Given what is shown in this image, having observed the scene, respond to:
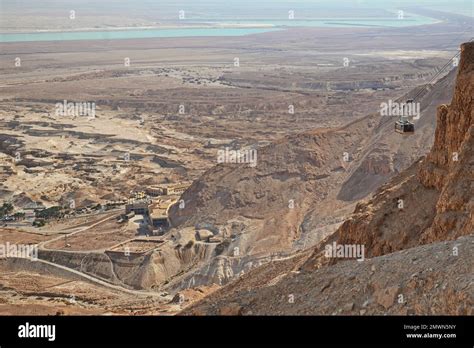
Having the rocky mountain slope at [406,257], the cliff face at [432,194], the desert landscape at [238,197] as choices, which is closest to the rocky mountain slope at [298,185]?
the desert landscape at [238,197]

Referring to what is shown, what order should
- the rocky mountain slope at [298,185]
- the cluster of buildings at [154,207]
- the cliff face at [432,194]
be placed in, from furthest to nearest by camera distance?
the cluster of buildings at [154,207]
the rocky mountain slope at [298,185]
the cliff face at [432,194]

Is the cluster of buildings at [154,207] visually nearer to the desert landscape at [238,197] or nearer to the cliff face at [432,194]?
the desert landscape at [238,197]

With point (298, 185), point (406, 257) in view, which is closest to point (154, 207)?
point (298, 185)

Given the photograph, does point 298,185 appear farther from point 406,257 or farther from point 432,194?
point 406,257

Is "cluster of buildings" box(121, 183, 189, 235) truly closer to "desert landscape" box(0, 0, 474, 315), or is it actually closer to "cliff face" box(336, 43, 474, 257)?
"desert landscape" box(0, 0, 474, 315)

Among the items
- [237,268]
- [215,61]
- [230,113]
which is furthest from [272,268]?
[215,61]

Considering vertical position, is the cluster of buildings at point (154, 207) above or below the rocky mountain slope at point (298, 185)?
below
